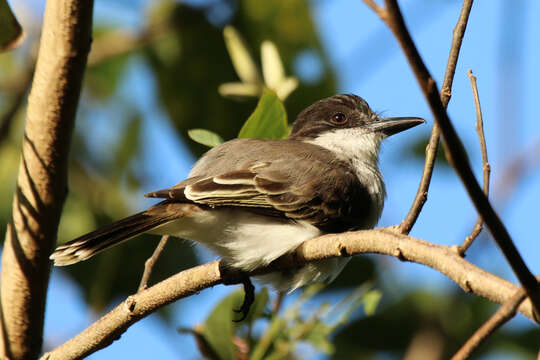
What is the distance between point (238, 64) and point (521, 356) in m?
2.36

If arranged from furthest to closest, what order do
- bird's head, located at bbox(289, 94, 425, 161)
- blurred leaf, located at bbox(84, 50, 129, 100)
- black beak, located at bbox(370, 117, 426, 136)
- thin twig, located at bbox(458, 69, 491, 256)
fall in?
blurred leaf, located at bbox(84, 50, 129, 100) → bird's head, located at bbox(289, 94, 425, 161) → black beak, located at bbox(370, 117, 426, 136) → thin twig, located at bbox(458, 69, 491, 256)

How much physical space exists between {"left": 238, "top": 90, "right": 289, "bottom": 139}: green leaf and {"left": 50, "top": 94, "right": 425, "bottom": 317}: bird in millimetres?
175

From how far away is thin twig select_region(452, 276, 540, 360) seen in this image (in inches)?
61.6

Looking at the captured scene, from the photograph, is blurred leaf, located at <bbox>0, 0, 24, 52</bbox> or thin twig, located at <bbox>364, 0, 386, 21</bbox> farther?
blurred leaf, located at <bbox>0, 0, 24, 52</bbox>

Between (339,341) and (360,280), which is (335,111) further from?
(339,341)

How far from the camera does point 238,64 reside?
398 centimetres

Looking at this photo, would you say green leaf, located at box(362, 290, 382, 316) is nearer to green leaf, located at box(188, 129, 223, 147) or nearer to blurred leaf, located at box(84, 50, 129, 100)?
green leaf, located at box(188, 129, 223, 147)

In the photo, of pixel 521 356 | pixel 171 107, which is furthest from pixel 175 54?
pixel 521 356

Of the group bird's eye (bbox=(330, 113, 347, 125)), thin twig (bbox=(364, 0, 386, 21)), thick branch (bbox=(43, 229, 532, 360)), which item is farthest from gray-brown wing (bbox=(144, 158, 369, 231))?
thin twig (bbox=(364, 0, 386, 21))

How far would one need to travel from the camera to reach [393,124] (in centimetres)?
439

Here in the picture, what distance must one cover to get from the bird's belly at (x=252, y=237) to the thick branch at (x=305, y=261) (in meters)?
0.09

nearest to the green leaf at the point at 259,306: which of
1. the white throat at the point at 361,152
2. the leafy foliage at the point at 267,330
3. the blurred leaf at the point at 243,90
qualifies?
the leafy foliage at the point at 267,330

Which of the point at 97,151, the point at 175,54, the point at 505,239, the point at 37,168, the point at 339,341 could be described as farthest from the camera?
the point at 97,151

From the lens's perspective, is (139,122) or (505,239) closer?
(505,239)
